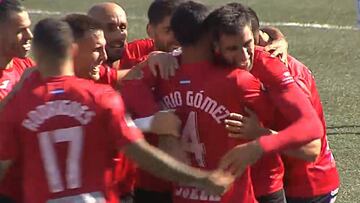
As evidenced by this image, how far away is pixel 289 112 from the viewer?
505cm

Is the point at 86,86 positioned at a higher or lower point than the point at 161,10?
higher

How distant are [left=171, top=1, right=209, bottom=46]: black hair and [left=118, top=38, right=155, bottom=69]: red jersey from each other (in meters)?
1.35

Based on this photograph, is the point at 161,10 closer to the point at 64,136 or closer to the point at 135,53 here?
the point at 135,53

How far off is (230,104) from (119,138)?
639mm

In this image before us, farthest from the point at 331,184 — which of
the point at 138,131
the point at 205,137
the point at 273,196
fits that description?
the point at 138,131

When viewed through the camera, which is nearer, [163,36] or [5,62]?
[163,36]

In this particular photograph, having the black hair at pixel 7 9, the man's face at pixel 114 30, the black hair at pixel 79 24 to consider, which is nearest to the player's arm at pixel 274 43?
the man's face at pixel 114 30

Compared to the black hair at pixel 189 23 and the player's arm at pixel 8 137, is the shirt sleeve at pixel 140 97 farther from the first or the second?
the player's arm at pixel 8 137

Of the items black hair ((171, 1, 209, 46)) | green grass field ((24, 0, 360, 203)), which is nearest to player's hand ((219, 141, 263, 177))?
black hair ((171, 1, 209, 46))

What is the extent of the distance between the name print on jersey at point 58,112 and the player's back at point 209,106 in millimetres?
617

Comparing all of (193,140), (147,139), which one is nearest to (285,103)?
(193,140)

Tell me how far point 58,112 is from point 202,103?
79 centimetres

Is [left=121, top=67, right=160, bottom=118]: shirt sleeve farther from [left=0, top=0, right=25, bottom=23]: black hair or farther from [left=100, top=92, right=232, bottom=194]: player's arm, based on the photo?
[left=0, top=0, right=25, bottom=23]: black hair

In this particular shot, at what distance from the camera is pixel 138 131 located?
4.90 metres
